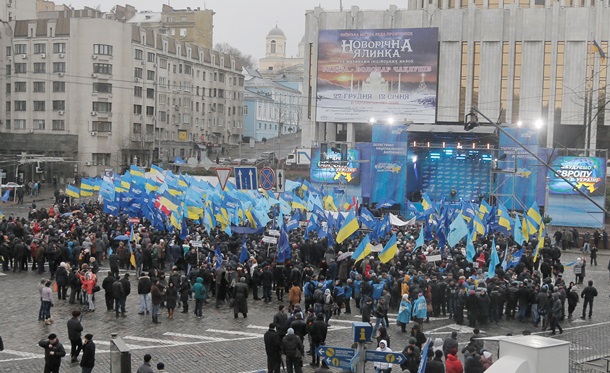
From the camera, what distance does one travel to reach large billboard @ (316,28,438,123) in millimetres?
59188

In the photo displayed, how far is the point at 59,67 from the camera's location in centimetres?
6806

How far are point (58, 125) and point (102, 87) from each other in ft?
16.3

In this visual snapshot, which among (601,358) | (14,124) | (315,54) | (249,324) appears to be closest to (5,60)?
(14,124)

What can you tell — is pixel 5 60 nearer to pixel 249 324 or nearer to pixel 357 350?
pixel 249 324

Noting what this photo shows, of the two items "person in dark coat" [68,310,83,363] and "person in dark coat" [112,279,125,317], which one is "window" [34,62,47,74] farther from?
"person in dark coat" [68,310,83,363]

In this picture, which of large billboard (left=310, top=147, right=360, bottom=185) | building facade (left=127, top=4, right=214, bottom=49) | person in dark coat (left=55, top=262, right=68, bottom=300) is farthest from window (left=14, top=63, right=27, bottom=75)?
person in dark coat (left=55, top=262, right=68, bottom=300)

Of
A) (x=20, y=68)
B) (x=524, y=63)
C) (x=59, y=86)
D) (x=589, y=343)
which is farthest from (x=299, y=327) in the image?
(x=20, y=68)

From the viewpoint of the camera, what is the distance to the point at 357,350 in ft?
38.5

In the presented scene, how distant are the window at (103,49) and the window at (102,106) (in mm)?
4205

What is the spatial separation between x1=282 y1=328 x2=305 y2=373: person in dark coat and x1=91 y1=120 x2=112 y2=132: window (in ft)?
184

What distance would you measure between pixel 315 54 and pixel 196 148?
23087mm

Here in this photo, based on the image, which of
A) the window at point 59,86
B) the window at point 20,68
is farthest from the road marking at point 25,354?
the window at point 20,68

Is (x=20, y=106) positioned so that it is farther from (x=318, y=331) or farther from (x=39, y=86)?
(x=318, y=331)

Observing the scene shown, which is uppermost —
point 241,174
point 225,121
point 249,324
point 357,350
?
point 225,121
